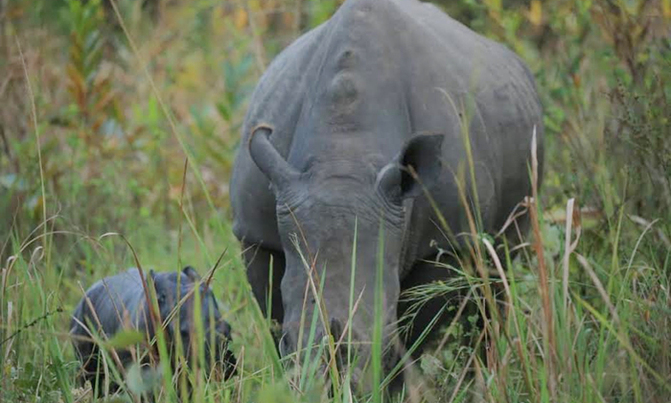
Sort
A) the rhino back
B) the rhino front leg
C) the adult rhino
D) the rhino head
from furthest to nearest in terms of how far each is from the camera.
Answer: the rhino front leg, the rhino back, the adult rhino, the rhino head

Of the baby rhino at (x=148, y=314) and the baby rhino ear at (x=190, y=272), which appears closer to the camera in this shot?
the baby rhino at (x=148, y=314)

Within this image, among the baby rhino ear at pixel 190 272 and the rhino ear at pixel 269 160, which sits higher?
the rhino ear at pixel 269 160

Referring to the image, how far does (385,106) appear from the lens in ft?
16.3

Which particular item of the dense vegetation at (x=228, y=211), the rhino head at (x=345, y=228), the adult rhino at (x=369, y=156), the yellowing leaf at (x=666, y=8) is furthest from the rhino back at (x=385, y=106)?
the yellowing leaf at (x=666, y=8)

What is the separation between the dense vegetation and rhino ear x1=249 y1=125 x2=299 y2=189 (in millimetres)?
299

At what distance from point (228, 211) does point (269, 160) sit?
408 centimetres

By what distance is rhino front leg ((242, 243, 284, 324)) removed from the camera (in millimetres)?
5289

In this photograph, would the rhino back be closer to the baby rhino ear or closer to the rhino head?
the rhino head

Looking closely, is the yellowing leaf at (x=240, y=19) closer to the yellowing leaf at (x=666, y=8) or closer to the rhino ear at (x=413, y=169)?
the yellowing leaf at (x=666, y=8)

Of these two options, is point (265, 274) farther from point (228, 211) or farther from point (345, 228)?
point (228, 211)

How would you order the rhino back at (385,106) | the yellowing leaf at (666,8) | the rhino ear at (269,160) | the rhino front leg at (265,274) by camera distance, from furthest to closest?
the yellowing leaf at (666,8), the rhino front leg at (265,274), the rhino back at (385,106), the rhino ear at (269,160)

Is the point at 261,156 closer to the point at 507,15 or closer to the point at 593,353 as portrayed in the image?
the point at 593,353

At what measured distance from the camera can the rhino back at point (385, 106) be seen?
4.86 metres

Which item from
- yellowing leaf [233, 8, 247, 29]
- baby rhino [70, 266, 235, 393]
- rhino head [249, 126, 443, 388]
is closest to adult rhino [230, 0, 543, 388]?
rhino head [249, 126, 443, 388]
